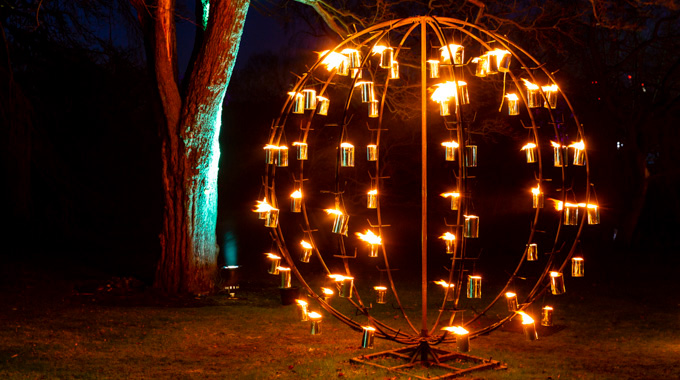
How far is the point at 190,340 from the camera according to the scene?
22.2ft

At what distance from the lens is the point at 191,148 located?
9352 mm

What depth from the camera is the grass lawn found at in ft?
17.9

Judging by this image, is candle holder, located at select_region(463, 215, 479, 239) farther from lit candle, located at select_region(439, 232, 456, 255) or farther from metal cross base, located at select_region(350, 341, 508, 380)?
lit candle, located at select_region(439, 232, 456, 255)

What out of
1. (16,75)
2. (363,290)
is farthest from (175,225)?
(16,75)

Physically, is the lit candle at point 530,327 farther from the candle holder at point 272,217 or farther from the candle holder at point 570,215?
the candle holder at point 272,217

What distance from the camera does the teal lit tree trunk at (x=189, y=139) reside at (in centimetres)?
918

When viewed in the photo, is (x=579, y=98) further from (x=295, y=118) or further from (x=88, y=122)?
(x=88, y=122)

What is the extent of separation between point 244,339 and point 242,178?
1277cm

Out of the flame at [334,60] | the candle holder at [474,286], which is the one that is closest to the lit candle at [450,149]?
the flame at [334,60]

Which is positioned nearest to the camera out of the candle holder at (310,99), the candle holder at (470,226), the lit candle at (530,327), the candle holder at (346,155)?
the candle holder at (470,226)

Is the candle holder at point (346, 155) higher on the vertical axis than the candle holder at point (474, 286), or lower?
higher

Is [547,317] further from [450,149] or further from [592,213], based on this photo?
[450,149]

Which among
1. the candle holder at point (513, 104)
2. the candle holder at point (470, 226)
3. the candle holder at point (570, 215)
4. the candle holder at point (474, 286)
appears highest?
the candle holder at point (513, 104)

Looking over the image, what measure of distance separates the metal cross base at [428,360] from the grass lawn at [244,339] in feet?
0.34
